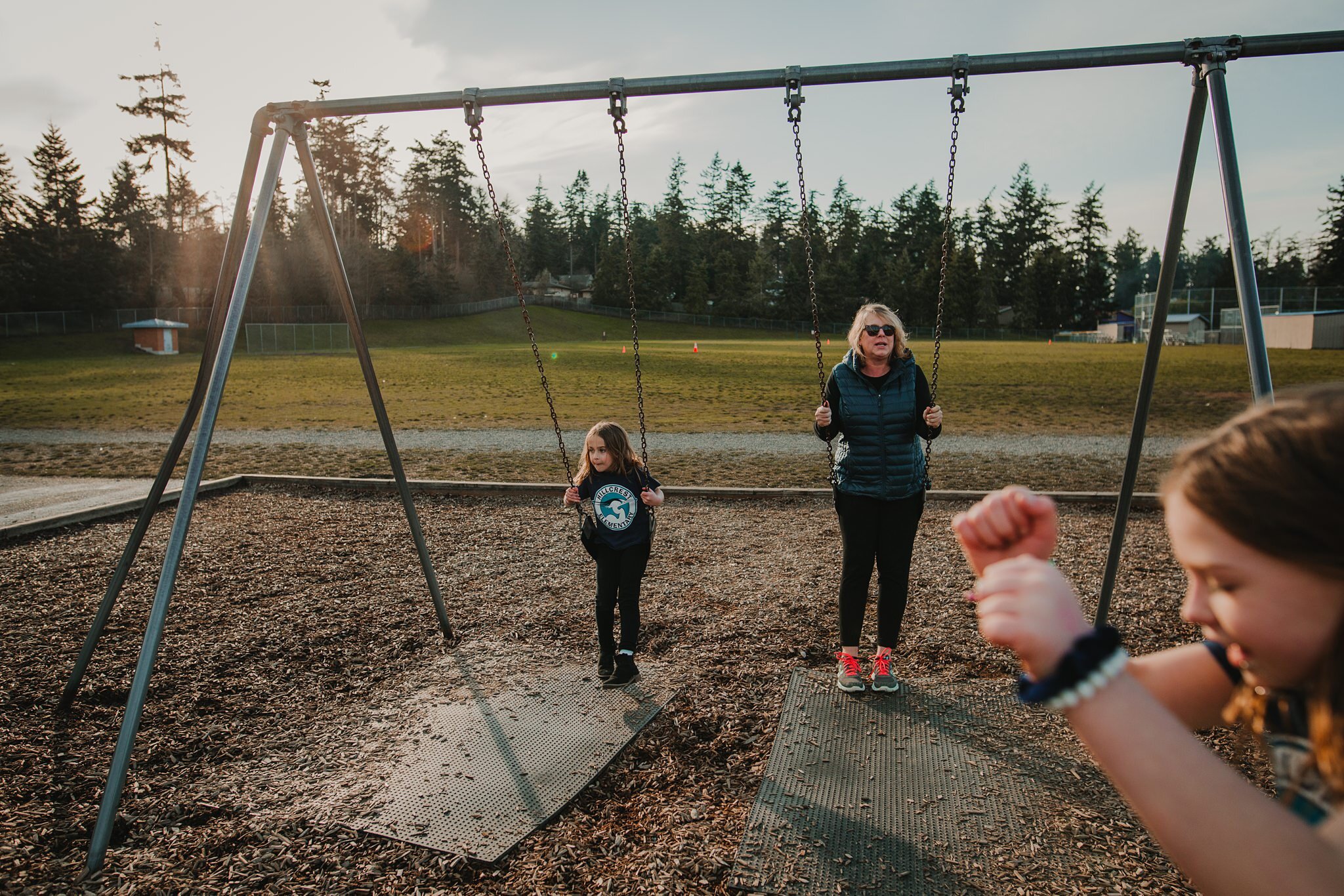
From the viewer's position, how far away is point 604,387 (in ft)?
72.9

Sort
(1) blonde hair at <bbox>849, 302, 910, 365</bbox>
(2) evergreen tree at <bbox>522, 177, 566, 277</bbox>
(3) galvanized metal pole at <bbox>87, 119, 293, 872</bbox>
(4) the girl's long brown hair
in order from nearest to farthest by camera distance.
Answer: (4) the girl's long brown hair → (3) galvanized metal pole at <bbox>87, 119, 293, 872</bbox> → (1) blonde hair at <bbox>849, 302, 910, 365</bbox> → (2) evergreen tree at <bbox>522, 177, 566, 277</bbox>

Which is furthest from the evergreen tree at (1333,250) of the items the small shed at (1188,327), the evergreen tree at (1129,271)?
the evergreen tree at (1129,271)

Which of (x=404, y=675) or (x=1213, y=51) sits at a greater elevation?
(x=1213, y=51)

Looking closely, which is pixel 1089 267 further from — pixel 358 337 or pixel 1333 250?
pixel 358 337

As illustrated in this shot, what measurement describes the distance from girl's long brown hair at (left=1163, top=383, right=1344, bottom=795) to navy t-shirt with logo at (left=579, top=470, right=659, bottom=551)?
3.13 meters

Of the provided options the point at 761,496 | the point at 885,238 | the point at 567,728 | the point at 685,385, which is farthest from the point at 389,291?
the point at 567,728

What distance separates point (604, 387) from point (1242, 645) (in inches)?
844

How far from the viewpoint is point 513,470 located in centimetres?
1023

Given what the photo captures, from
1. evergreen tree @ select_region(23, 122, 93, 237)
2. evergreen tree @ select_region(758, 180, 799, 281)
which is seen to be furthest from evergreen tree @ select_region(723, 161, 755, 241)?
evergreen tree @ select_region(23, 122, 93, 237)

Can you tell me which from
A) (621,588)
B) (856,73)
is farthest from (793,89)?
(621,588)

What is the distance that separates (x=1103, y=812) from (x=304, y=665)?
370cm

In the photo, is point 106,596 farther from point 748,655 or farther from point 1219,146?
point 1219,146

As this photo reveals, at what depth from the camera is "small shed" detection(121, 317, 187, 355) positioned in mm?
39781

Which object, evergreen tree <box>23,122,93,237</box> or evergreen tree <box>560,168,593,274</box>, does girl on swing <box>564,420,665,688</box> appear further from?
evergreen tree <box>560,168,593,274</box>
